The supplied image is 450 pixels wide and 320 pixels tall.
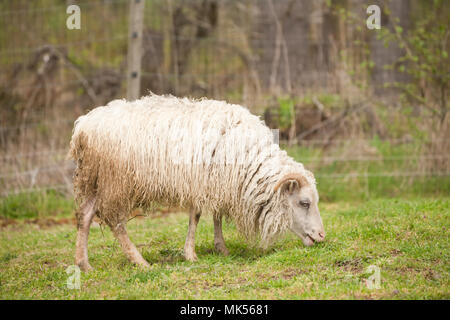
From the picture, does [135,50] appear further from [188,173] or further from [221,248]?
[221,248]

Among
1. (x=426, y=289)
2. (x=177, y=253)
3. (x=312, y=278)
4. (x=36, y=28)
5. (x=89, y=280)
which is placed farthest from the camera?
(x=36, y=28)

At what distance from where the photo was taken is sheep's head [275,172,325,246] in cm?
557

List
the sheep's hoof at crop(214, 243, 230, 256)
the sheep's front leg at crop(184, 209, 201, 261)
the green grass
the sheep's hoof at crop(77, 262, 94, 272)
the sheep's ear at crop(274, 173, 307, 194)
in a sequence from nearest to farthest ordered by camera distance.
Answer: the green grass < the sheep's ear at crop(274, 173, 307, 194) < the sheep's hoof at crop(77, 262, 94, 272) < the sheep's front leg at crop(184, 209, 201, 261) < the sheep's hoof at crop(214, 243, 230, 256)

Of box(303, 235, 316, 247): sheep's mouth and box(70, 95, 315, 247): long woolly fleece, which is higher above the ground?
box(70, 95, 315, 247): long woolly fleece

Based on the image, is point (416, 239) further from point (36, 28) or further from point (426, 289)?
point (36, 28)

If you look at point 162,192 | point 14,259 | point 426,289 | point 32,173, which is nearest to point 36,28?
point 32,173

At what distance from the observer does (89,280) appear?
510 cm

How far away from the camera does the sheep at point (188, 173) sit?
5.47 m

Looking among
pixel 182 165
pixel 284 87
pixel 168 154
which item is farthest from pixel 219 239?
pixel 284 87

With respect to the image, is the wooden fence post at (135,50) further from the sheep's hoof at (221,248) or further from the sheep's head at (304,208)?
the sheep's head at (304,208)

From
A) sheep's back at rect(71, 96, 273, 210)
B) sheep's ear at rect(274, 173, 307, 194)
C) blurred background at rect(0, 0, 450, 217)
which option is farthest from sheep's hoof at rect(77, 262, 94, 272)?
blurred background at rect(0, 0, 450, 217)

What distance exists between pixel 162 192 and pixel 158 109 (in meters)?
0.87

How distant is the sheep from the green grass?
345 mm

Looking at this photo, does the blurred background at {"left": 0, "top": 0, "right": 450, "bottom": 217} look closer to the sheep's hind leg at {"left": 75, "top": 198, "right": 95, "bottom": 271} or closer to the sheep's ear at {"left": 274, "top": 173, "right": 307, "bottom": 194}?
the sheep's hind leg at {"left": 75, "top": 198, "right": 95, "bottom": 271}
